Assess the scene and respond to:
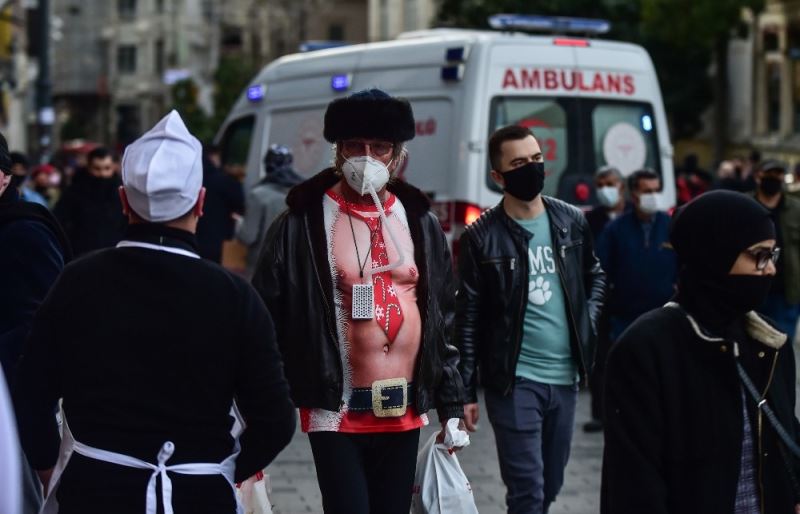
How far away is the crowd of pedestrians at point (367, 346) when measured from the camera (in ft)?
12.6

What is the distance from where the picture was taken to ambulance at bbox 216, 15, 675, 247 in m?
11.9

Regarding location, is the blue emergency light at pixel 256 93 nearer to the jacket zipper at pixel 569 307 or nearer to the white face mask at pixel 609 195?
the white face mask at pixel 609 195

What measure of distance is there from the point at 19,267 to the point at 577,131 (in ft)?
25.8

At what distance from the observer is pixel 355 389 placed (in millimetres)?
5250

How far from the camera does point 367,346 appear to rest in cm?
527

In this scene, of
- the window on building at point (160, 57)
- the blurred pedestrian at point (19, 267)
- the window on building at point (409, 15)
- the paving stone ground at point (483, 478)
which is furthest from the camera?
the window on building at point (160, 57)

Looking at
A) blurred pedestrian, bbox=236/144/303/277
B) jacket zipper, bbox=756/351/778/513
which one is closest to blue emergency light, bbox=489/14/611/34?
blurred pedestrian, bbox=236/144/303/277

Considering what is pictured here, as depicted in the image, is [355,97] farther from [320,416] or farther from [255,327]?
[255,327]

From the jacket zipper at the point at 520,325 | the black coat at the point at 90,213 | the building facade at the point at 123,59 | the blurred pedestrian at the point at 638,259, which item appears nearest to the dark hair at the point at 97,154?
the black coat at the point at 90,213

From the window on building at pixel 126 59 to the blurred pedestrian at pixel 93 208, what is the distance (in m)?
75.3

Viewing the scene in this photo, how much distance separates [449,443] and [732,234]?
179 centimetres

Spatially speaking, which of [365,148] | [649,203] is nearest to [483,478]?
[649,203]

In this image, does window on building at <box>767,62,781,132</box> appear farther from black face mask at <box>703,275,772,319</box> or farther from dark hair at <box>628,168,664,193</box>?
black face mask at <box>703,275,772,319</box>

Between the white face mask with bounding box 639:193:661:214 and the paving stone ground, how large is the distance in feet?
4.81
